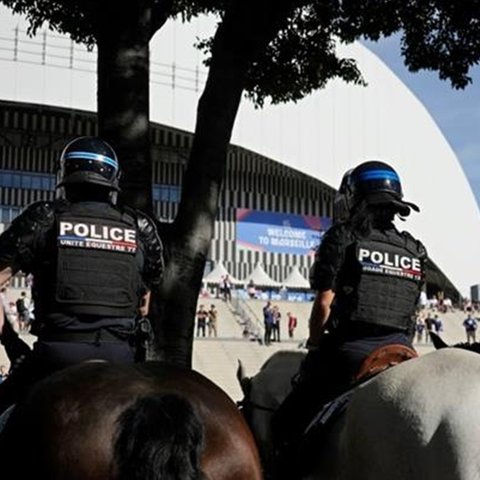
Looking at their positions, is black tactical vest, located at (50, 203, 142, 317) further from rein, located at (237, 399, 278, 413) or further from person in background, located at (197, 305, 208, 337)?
person in background, located at (197, 305, 208, 337)

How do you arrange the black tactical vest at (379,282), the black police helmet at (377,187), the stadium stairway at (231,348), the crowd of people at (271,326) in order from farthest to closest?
the crowd of people at (271,326), the stadium stairway at (231,348), the black police helmet at (377,187), the black tactical vest at (379,282)

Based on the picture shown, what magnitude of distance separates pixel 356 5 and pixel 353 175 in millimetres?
5302

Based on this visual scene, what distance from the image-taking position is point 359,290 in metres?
4.73

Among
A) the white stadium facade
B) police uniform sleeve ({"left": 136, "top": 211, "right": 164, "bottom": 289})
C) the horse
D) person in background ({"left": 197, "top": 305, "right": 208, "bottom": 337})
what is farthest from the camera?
the white stadium facade

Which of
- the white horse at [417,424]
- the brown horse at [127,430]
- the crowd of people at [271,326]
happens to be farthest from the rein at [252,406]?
the crowd of people at [271,326]

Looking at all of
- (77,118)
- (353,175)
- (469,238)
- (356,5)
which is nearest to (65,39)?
(77,118)

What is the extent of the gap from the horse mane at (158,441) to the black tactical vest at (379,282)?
1936 mm

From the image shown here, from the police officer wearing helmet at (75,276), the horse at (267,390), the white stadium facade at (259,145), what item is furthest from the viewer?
the white stadium facade at (259,145)

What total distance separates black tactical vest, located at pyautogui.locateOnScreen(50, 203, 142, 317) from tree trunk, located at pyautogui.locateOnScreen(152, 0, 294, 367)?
342 centimetres

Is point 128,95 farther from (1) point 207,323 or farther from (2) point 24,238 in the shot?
(1) point 207,323

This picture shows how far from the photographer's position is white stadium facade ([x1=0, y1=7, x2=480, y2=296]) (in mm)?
58250

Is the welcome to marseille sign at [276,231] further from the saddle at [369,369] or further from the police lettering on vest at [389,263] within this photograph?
the saddle at [369,369]

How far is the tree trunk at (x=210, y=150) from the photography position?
7754 millimetres

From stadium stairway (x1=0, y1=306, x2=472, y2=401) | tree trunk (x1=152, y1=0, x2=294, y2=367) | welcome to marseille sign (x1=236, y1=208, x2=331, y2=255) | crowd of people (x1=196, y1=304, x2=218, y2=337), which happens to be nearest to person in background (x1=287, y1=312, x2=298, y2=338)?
stadium stairway (x1=0, y1=306, x2=472, y2=401)
